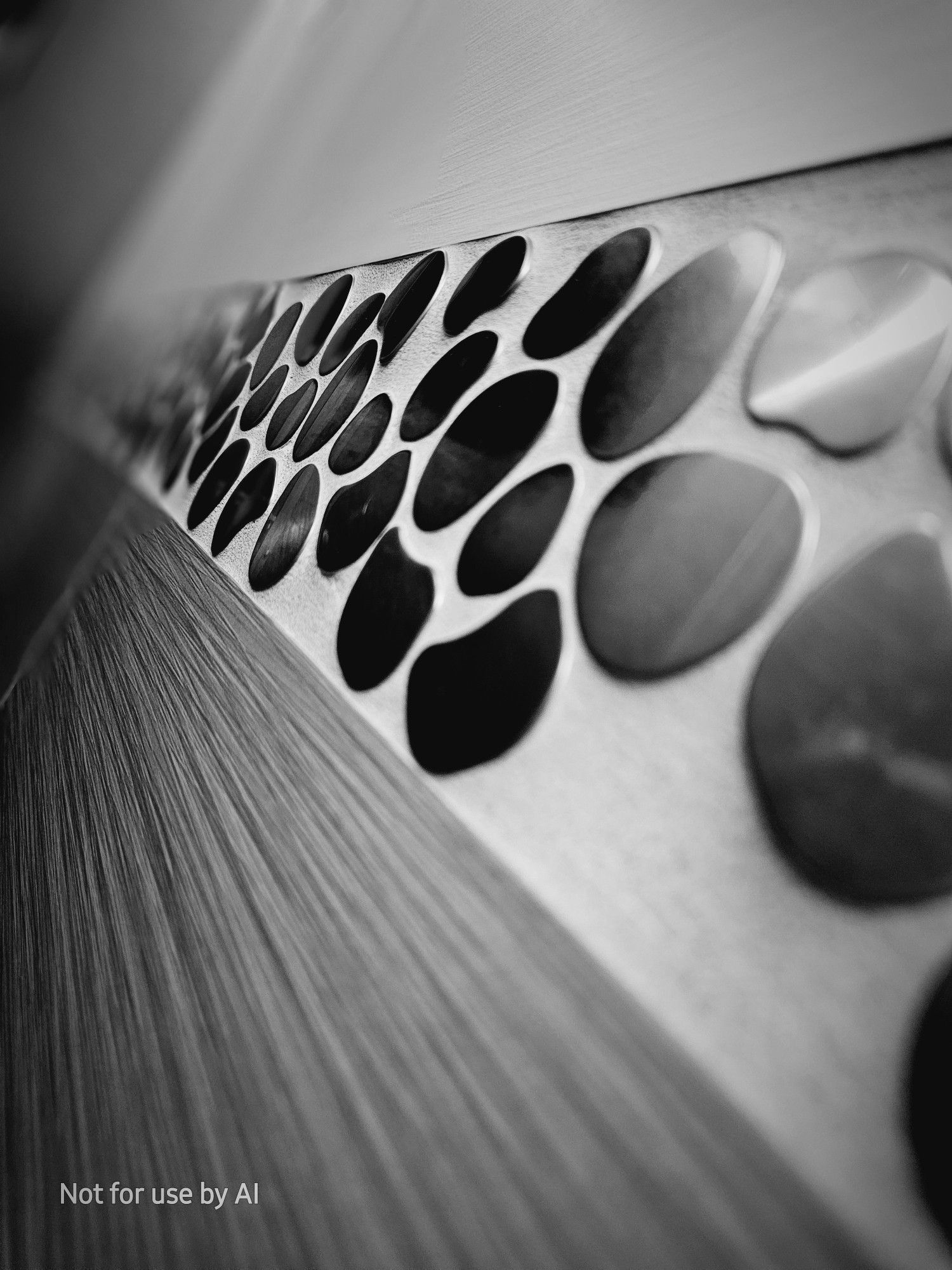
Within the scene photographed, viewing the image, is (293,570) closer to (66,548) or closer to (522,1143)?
(522,1143)

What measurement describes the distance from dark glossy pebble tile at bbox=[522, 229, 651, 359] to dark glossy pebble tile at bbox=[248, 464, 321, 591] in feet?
0.71

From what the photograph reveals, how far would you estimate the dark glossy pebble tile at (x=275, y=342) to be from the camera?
849mm

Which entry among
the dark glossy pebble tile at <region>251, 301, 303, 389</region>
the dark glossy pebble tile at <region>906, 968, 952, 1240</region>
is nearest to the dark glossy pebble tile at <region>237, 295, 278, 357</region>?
the dark glossy pebble tile at <region>251, 301, 303, 389</region>

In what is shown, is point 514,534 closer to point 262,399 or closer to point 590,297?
point 590,297

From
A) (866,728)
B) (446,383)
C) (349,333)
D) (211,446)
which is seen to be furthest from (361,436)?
(866,728)

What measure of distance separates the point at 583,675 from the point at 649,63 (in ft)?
1.49

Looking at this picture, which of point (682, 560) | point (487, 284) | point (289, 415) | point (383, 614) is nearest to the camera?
point (682, 560)

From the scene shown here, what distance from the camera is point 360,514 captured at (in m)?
0.54

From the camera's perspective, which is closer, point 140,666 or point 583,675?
point 583,675

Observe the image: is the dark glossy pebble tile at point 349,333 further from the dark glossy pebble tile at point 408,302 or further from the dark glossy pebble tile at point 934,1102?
the dark glossy pebble tile at point 934,1102

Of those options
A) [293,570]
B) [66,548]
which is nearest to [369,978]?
[293,570]

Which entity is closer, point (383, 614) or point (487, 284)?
Answer: point (383, 614)

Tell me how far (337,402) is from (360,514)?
7.3 inches

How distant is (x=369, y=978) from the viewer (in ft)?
1.06
